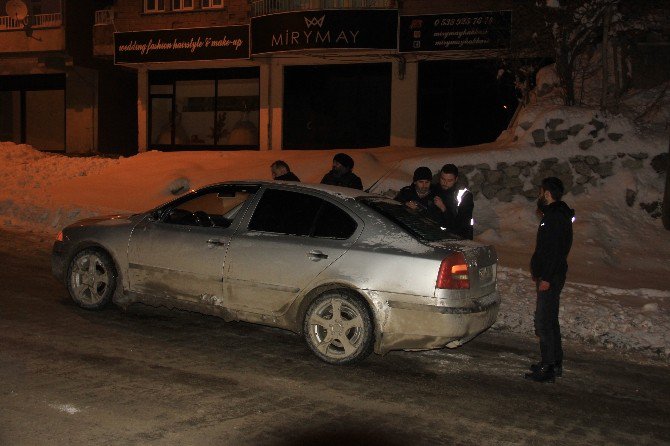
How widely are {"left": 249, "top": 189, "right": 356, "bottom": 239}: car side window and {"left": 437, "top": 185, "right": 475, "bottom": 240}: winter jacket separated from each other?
1958 mm

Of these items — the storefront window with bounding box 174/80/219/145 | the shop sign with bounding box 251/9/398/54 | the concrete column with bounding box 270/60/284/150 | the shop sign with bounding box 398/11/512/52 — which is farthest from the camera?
the storefront window with bounding box 174/80/219/145

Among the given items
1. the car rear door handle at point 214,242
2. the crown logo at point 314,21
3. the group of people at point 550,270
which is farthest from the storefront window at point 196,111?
the group of people at point 550,270

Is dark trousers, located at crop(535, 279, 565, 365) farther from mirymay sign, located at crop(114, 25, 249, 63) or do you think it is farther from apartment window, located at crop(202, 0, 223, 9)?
apartment window, located at crop(202, 0, 223, 9)

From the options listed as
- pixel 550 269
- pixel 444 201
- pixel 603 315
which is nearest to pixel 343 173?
pixel 444 201

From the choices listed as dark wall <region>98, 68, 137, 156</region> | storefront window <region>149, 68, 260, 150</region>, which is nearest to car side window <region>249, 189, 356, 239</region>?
storefront window <region>149, 68, 260, 150</region>

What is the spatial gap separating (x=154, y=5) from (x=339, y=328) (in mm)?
18586

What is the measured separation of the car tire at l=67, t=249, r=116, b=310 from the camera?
7793 mm

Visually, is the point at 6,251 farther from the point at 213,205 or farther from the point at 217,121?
the point at 217,121

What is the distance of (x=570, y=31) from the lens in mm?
15055

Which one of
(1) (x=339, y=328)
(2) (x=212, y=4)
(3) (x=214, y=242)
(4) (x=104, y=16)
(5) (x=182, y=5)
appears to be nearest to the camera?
(1) (x=339, y=328)

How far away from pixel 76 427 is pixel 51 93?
2497cm

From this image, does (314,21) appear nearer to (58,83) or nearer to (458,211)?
(458,211)

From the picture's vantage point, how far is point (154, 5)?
22609mm

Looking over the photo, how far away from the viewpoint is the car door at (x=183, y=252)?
7109 mm
